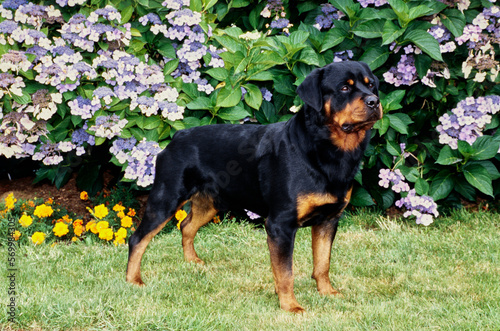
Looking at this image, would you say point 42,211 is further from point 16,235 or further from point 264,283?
point 264,283

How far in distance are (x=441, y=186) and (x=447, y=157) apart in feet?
0.99

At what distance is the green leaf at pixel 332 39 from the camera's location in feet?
16.9

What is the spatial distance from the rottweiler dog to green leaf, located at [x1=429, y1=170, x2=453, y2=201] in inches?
68.2

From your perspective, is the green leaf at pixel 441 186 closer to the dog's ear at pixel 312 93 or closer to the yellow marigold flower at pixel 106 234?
the dog's ear at pixel 312 93

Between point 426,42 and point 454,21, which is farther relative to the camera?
point 454,21

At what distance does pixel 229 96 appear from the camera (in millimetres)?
5059

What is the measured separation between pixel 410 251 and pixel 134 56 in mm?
3030

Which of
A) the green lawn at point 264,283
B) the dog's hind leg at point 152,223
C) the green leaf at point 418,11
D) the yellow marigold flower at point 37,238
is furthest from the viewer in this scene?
the yellow marigold flower at point 37,238

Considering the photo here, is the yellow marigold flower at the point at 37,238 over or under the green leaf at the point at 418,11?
under

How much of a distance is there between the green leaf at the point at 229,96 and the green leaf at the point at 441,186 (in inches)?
79.0

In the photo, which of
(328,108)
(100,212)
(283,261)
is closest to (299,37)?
(328,108)

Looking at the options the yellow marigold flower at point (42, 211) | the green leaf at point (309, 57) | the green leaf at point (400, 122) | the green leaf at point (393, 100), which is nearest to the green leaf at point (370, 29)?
the green leaf at point (309, 57)

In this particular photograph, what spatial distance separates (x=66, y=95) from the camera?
201 inches

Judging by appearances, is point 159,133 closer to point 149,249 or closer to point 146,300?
point 149,249
